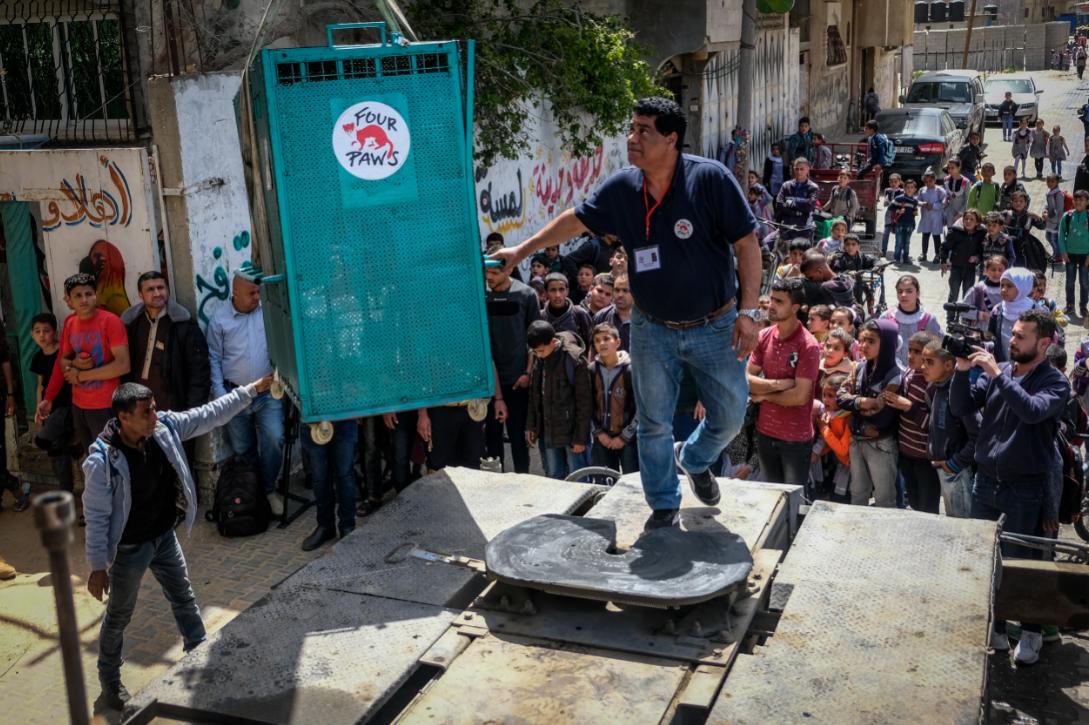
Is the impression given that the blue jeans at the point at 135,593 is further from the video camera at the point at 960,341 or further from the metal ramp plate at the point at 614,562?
the video camera at the point at 960,341

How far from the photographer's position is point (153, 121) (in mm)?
9148

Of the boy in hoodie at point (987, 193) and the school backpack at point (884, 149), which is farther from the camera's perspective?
the school backpack at point (884, 149)

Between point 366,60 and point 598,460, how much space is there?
444cm

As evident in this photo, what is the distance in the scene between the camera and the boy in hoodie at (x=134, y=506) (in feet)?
20.0

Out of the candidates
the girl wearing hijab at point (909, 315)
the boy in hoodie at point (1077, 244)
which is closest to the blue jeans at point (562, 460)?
the girl wearing hijab at point (909, 315)

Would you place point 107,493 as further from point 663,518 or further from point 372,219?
point 663,518

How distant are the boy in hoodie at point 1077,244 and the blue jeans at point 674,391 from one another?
11508mm

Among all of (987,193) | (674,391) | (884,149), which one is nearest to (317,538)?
(674,391)

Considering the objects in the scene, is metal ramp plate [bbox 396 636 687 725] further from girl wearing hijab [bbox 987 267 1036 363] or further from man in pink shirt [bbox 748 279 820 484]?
girl wearing hijab [bbox 987 267 1036 363]

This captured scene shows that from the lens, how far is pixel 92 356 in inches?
357

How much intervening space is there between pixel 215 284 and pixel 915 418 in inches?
213

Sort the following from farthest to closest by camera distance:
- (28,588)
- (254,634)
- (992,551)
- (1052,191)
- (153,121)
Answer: (1052,191) → (153,121) → (28,588) → (992,551) → (254,634)

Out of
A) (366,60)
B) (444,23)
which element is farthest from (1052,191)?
(366,60)

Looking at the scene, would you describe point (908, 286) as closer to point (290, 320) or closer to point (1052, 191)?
point (290, 320)
